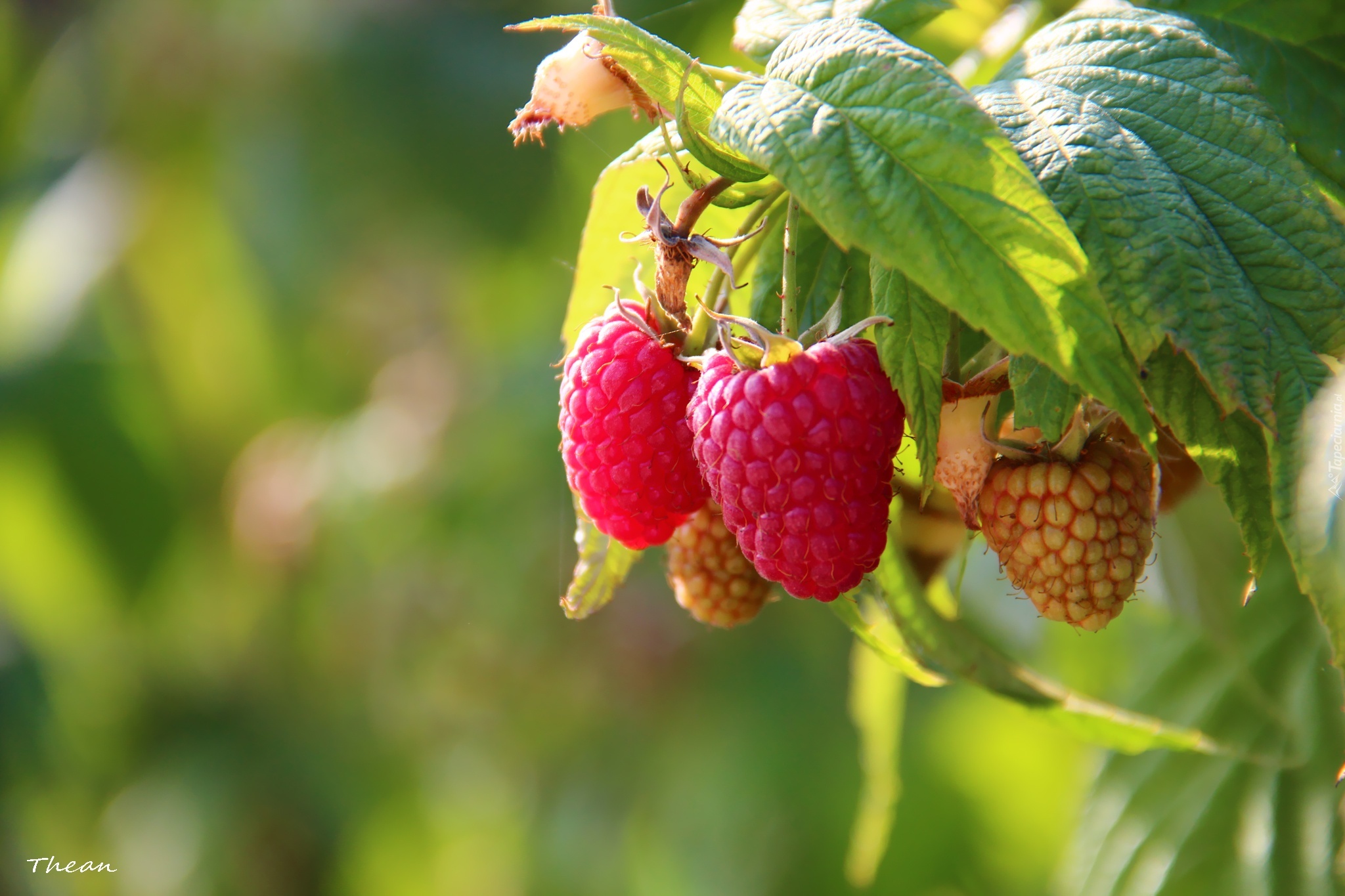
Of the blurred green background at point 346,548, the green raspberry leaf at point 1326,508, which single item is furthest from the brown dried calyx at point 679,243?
the blurred green background at point 346,548

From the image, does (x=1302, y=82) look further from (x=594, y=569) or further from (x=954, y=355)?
(x=594, y=569)

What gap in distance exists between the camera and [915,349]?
429 millimetres

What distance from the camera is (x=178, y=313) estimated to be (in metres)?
2.91

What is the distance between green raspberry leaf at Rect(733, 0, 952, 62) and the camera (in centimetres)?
52

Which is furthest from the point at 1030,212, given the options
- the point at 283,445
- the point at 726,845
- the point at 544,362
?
the point at 283,445

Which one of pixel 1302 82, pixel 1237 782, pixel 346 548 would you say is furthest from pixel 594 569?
pixel 346 548

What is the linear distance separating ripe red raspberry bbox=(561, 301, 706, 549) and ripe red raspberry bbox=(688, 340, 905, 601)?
0.05 meters

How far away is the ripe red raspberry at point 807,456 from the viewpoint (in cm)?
45

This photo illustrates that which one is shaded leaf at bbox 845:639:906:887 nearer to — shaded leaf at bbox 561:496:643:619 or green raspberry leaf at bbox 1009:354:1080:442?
shaded leaf at bbox 561:496:643:619

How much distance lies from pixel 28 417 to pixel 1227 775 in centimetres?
292

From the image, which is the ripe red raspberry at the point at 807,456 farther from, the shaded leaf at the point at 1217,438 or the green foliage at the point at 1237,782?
the green foliage at the point at 1237,782

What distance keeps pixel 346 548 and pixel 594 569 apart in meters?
1.88

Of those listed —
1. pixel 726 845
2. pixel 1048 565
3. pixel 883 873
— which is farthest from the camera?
pixel 726 845

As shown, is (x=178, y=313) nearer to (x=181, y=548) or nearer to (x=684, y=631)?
(x=181, y=548)
